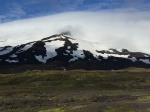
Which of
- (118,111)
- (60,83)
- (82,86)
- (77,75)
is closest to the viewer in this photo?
(118,111)

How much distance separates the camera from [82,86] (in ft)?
400

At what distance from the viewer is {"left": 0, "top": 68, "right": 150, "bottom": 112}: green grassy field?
5922 centimetres

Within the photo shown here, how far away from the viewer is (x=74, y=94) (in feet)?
306

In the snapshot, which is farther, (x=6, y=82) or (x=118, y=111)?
(x=6, y=82)

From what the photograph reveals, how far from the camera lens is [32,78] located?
14925 centimetres

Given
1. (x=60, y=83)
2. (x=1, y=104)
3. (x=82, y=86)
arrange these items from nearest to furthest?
(x=1, y=104), (x=82, y=86), (x=60, y=83)

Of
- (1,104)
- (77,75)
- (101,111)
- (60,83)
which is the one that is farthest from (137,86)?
(101,111)

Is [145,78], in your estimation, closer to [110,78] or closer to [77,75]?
[110,78]

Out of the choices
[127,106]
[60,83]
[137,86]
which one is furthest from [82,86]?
[127,106]

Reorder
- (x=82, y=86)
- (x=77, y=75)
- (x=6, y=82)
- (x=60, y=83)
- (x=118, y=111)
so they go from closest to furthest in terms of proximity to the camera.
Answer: (x=118, y=111) < (x=82, y=86) < (x=60, y=83) < (x=6, y=82) < (x=77, y=75)

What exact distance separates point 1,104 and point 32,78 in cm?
7411

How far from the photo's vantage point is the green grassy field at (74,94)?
5922 cm

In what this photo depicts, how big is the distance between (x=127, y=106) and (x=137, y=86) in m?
69.0

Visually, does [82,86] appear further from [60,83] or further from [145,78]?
[145,78]
